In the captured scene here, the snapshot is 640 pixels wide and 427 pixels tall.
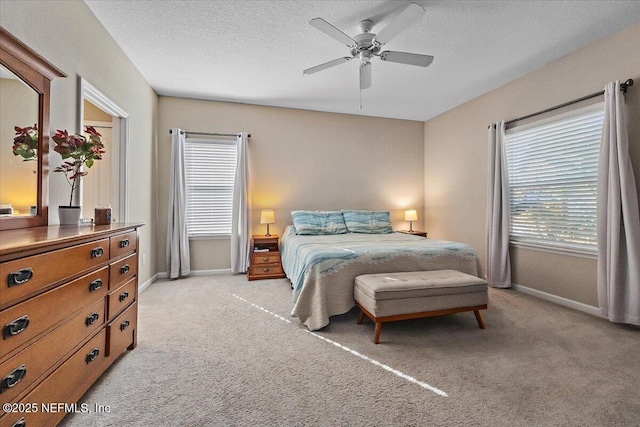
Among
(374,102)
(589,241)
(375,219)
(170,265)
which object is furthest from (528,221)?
(170,265)

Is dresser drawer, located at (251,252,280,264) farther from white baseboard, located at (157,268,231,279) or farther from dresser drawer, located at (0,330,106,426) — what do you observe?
dresser drawer, located at (0,330,106,426)

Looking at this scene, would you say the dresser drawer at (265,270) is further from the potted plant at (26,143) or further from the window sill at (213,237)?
the potted plant at (26,143)

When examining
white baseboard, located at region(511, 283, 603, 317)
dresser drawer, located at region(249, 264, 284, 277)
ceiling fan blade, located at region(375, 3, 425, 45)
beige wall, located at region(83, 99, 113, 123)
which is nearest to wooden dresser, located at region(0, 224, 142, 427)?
beige wall, located at region(83, 99, 113, 123)

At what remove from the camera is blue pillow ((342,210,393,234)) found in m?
4.33

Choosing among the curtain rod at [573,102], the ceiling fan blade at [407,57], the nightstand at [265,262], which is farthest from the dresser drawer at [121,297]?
the curtain rod at [573,102]

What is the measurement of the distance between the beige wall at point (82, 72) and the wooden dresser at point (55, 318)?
0.71 metres

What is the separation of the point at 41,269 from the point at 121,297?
0.85 meters

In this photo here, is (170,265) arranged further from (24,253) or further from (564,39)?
(564,39)

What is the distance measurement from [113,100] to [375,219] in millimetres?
3599

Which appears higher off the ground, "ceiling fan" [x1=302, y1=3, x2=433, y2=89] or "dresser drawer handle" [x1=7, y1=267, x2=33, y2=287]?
"ceiling fan" [x1=302, y1=3, x2=433, y2=89]

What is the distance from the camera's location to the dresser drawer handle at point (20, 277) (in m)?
0.96

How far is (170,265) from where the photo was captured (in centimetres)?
412

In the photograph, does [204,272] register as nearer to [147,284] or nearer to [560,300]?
[147,284]

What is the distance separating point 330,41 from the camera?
280cm
